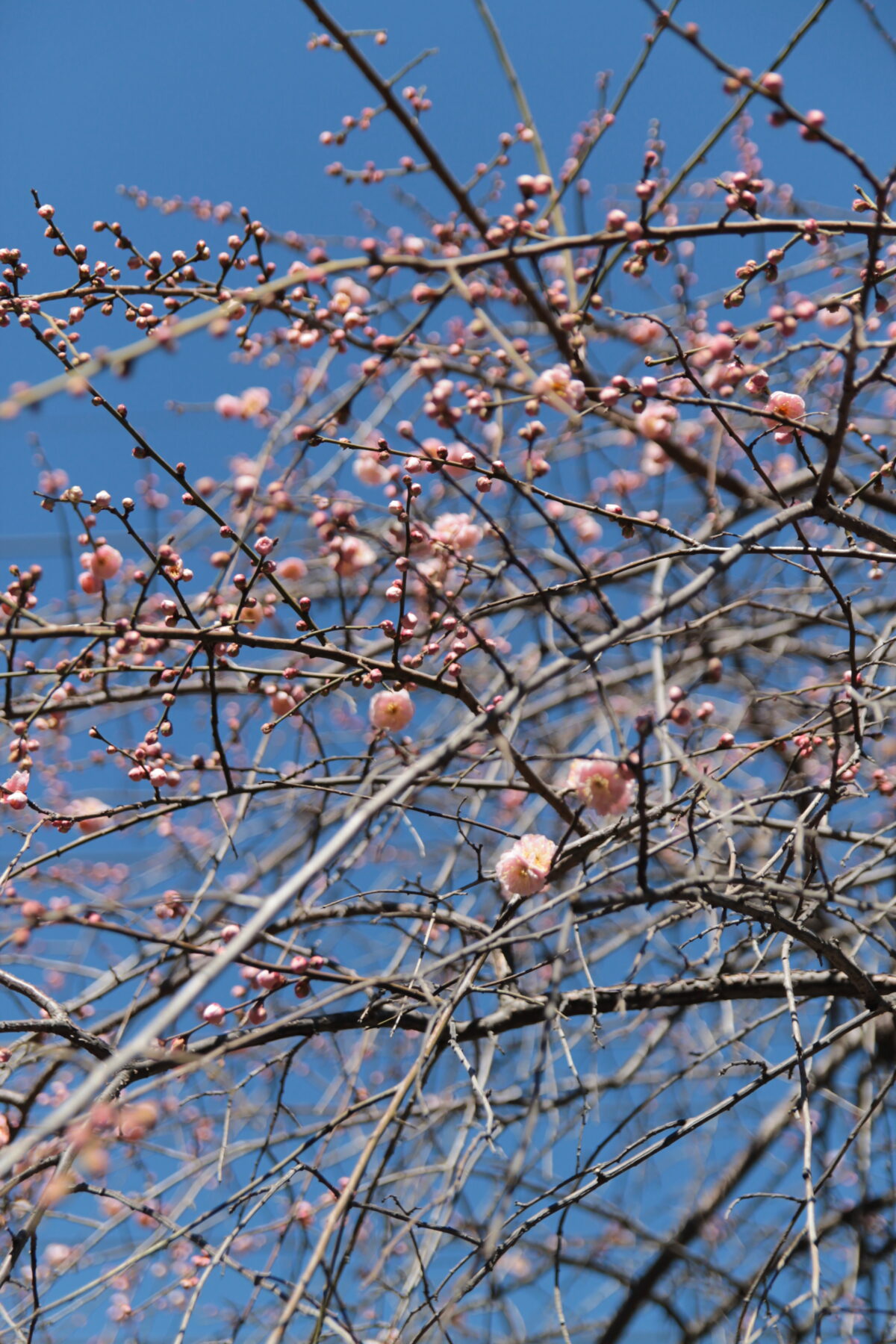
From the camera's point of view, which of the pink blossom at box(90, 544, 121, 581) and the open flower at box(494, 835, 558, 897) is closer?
the open flower at box(494, 835, 558, 897)

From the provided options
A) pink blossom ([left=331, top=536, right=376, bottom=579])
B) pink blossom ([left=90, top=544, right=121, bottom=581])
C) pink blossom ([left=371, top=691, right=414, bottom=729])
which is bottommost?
pink blossom ([left=371, top=691, right=414, bottom=729])

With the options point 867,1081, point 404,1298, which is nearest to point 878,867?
point 867,1081

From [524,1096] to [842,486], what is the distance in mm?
1590

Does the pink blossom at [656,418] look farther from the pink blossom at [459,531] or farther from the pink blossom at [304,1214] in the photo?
the pink blossom at [304,1214]

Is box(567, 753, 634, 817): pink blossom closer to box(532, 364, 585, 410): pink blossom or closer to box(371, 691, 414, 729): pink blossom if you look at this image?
box(371, 691, 414, 729): pink blossom

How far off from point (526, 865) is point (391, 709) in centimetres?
47

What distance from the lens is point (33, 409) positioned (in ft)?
3.43

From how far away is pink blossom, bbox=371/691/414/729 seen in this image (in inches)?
83.4

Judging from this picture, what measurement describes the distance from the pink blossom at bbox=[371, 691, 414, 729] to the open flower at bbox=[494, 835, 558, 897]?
393mm

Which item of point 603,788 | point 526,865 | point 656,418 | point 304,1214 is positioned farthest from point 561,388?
point 304,1214

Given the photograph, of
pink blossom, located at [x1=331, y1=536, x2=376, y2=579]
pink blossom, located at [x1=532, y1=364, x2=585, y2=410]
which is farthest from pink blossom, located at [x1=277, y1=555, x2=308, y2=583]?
→ pink blossom, located at [x1=532, y1=364, x2=585, y2=410]

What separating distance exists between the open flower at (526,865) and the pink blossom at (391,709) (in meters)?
0.39

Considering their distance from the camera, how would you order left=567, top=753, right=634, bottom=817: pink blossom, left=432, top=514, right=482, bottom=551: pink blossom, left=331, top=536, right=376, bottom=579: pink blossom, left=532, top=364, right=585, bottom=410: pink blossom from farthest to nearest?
1. left=432, top=514, right=482, bottom=551: pink blossom
2. left=331, top=536, right=376, bottom=579: pink blossom
3. left=567, top=753, right=634, bottom=817: pink blossom
4. left=532, top=364, right=585, bottom=410: pink blossom

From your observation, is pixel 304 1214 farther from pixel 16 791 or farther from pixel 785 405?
pixel 785 405
